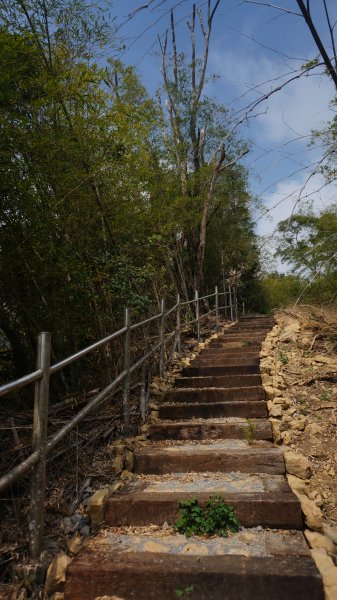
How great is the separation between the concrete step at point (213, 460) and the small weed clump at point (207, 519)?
58cm

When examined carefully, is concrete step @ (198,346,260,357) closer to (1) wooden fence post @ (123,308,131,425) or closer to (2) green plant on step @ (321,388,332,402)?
(2) green plant on step @ (321,388,332,402)

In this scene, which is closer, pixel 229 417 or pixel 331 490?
pixel 331 490

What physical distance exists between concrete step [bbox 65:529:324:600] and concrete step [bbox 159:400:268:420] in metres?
1.72

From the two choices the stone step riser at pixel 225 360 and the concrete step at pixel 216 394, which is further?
the stone step riser at pixel 225 360

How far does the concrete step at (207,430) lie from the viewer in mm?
3426

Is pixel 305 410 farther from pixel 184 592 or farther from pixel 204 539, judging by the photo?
pixel 184 592

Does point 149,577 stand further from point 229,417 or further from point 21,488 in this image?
point 229,417

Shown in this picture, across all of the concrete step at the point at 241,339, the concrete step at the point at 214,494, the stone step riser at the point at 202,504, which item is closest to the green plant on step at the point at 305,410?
the concrete step at the point at 214,494

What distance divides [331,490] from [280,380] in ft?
5.84

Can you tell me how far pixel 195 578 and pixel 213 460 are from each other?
1111mm

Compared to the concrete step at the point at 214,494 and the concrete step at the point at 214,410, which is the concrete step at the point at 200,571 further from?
the concrete step at the point at 214,410

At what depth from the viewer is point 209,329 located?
30.1ft

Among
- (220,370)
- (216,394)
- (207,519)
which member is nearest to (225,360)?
(220,370)

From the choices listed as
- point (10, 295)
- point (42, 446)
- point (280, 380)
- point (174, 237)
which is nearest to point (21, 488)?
point (42, 446)
